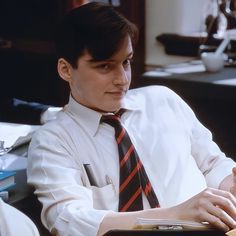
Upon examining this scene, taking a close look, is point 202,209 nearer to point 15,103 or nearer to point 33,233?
point 33,233

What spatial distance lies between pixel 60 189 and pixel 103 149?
0.22 m

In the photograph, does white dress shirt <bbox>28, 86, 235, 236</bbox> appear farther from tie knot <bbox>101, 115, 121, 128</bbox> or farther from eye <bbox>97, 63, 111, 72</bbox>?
eye <bbox>97, 63, 111, 72</bbox>

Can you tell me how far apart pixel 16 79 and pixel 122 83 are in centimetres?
326

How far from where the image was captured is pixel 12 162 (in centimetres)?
167

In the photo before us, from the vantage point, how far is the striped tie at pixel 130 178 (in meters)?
1.49

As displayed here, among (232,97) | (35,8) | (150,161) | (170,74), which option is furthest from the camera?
(35,8)

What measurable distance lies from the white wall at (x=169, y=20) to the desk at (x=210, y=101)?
2.86ft

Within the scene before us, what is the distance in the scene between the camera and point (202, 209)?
1.22 m

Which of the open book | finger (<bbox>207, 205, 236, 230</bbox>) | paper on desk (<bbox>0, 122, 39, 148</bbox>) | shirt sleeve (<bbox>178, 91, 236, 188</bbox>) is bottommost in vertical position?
paper on desk (<bbox>0, 122, 39, 148</bbox>)

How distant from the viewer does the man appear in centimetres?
138

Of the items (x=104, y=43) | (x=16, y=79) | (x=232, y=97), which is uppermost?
(x=104, y=43)

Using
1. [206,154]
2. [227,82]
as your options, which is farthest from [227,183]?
[227,82]

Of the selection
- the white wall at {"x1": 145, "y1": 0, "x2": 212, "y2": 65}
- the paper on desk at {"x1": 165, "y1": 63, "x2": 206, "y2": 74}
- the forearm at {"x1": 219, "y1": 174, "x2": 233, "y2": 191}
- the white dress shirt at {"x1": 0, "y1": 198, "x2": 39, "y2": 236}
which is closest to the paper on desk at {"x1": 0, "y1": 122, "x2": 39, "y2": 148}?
the forearm at {"x1": 219, "y1": 174, "x2": 233, "y2": 191}

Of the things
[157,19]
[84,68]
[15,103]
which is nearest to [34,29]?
[157,19]
